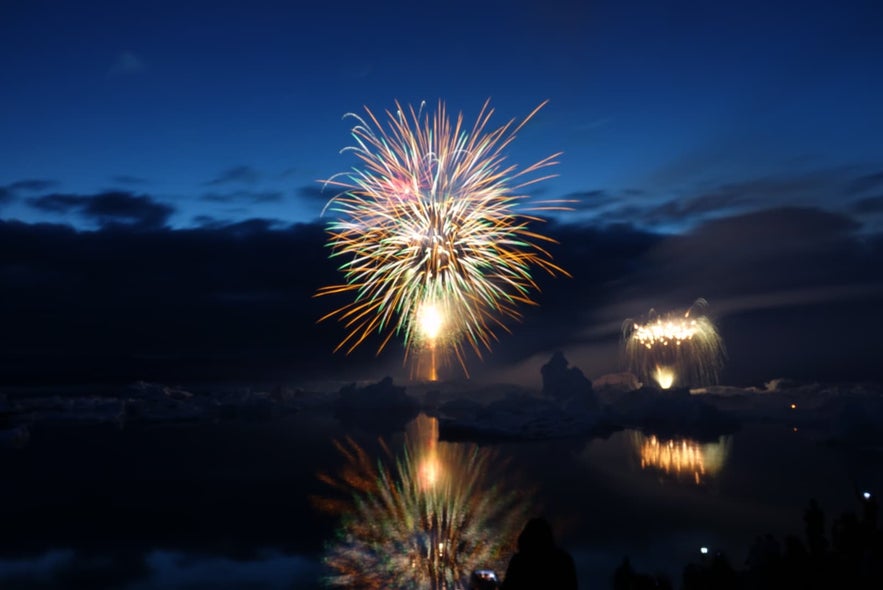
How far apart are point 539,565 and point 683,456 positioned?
92645 millimetres

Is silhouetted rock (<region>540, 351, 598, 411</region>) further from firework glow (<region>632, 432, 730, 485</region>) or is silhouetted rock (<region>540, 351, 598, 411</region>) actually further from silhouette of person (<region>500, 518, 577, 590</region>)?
silhouette of person (<region>500, 518, 577, 590</region>)

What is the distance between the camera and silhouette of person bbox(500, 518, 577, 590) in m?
21.2

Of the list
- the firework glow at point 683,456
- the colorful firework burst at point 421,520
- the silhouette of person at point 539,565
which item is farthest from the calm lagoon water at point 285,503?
the silhouette of person at point 539,565

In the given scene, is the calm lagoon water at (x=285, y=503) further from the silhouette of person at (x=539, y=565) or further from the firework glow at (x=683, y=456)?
the silhouette of person at (x=539, y=565)

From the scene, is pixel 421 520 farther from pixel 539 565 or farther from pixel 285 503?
pixel 539 565

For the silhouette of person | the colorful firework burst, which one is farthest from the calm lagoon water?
the silhouette of person

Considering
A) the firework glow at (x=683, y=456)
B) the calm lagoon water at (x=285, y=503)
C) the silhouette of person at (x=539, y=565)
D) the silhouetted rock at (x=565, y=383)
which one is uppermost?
the silhouetted rock at (x=565, y=383)

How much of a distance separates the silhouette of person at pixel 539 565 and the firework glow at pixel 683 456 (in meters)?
65.0

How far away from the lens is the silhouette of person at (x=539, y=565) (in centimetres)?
2123

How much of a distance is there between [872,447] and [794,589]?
90.1 metres

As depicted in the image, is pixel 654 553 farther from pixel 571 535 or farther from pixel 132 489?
pixel 132 489

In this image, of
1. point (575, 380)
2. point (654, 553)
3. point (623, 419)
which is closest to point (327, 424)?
point (575, 380)

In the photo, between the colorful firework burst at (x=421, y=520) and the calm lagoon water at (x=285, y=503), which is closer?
the colorful firework burst at (x=421, y=520)

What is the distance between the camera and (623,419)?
141 meters
